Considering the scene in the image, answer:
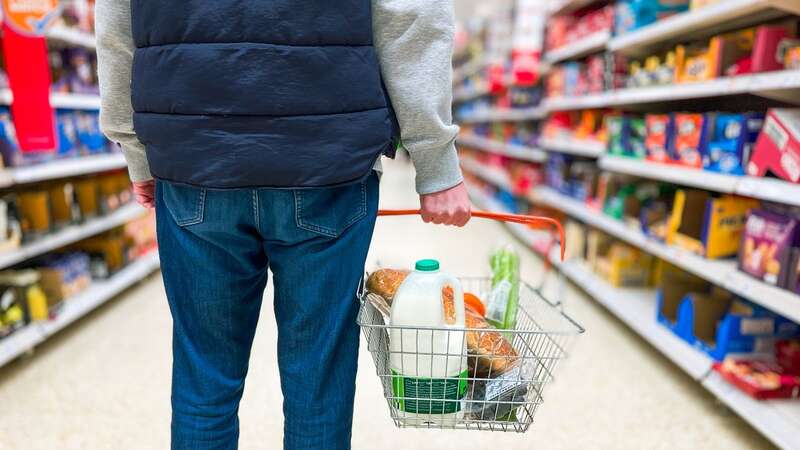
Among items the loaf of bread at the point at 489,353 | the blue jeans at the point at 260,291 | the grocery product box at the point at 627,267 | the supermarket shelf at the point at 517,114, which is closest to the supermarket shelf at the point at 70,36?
the blue jeans at the point at 260,291

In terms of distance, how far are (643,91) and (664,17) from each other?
348mm

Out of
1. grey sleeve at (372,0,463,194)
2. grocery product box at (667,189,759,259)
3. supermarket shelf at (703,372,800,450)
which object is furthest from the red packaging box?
grey sleeve at (372,0,463,194)

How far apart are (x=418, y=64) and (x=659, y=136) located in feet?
6.75

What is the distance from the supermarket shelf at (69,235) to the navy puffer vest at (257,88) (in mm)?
1838

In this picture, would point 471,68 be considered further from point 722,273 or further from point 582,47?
point 722,273

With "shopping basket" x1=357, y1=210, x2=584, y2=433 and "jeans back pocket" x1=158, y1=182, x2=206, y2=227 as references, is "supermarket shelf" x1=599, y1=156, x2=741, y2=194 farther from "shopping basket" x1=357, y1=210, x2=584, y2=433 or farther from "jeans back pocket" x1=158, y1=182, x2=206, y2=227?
"jeans back pocket" x1=158, y1=182, x2=206, y2=227

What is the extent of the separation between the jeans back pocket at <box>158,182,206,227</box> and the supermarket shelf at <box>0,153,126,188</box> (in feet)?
5.55

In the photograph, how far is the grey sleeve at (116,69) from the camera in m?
0.92

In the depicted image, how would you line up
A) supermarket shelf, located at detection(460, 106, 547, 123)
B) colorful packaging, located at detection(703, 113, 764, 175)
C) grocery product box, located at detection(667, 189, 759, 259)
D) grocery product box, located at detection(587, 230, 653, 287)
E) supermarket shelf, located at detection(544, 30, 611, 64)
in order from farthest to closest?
supermarket shelf, located at detection(460, 106, 547, 123) → supermarket shelf, located at detection(544, 30, 611, 64) → grocery product box, located at detection(587, 230, 653, 287) → grocery product box, located at detection(667, 189, 759, 259) → colorful packaging, located at detection(703, 113, 764, 175)

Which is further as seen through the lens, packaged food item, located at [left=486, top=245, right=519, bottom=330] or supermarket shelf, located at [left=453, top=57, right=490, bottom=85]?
supermarket shelf, located at [left=453, top=57, right=490, bottom=85]

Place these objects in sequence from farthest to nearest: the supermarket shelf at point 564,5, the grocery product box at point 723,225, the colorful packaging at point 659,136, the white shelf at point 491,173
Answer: the white shelf at point 491,173 → the supermarket shelf at point 564,5 → the colorful packaging at point 659,136 → the grocery product box at point 723,225

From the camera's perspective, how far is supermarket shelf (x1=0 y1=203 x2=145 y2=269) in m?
2.32

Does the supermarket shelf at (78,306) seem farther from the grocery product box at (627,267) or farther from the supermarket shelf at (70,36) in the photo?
the grocery product box at (627,267)

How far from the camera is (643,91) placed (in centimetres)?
274
